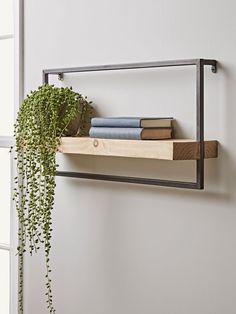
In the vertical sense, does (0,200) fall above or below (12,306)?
above

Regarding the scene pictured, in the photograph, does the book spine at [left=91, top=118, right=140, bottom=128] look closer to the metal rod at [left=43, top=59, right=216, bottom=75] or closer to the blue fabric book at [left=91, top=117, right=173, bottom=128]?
the blue fabric book at [left=91, top=117, right=173, bottom=128]

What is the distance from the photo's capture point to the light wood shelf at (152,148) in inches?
77.3

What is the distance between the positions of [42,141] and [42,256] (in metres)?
0.55

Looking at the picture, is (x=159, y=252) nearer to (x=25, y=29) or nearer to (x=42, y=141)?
(x=42, y=141)

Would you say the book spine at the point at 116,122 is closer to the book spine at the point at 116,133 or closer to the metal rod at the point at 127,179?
the book spine at the point at 116,133

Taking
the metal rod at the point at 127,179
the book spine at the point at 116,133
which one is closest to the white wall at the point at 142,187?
the metal rod at the point at 127,179

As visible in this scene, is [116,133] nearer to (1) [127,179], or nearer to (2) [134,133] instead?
(2) [134,133]

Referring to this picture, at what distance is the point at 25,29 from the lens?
8.97ft

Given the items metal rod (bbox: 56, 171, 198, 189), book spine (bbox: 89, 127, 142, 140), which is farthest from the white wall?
book spine (bbox: 89, 127, 142, 140)

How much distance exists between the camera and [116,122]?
2.14 meters

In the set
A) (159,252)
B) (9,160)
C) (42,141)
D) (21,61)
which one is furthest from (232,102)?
(9,160)

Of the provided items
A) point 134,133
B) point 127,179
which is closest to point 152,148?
point 134,133

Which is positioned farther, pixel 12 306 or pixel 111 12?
pixel 12 306

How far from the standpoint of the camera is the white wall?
2039 millimetres
